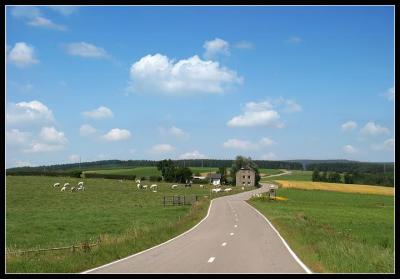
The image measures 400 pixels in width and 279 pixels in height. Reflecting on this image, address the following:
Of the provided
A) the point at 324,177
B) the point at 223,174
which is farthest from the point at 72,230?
the point at 324,177

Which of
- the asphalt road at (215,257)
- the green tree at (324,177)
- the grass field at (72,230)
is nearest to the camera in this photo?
the asphalt road at (215,257)

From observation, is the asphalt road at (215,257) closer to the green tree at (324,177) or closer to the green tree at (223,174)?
the green tree at (223,174)

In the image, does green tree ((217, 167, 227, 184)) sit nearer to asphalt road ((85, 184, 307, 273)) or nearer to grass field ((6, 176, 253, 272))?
grass field ((6, 176, 253, 272))

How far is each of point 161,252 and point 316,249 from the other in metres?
5.76

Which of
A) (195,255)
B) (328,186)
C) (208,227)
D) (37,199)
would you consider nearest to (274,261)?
(195,255)

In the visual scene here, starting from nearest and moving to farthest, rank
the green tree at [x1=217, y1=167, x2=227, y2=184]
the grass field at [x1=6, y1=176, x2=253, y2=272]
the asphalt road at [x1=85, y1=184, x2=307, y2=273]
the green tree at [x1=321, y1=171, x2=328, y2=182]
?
1. the asphalt road at [x1=85, y1=184, x2=307, y2=273]
2. the grass field at [x1=6, y1=176, x2=253, y2=272]
3. the green tree at [x1=321, y1=171, x2=328, y2=182]
4. the green tree at [x1=217, y1=167, x2=227, y2=184]

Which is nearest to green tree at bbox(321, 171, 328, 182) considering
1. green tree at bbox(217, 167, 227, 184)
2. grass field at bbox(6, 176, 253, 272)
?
green tree at bbox(217, 167, 227, 184)

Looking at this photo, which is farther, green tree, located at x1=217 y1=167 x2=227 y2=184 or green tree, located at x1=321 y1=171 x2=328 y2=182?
green tree, located at x1=217 y1=167 x2=227 y2=184

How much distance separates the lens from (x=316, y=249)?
20.9 m

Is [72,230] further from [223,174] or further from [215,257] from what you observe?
[223,174]

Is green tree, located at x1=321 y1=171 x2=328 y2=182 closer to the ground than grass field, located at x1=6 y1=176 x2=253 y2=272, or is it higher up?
closer to the ground

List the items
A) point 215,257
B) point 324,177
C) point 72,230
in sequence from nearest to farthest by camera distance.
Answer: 1. point 215,257
2. point 72,230
3. point 324,177

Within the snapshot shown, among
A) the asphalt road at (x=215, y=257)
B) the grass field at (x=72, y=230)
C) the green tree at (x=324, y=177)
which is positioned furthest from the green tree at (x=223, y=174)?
the asphalt road at (x=215, y=257)
